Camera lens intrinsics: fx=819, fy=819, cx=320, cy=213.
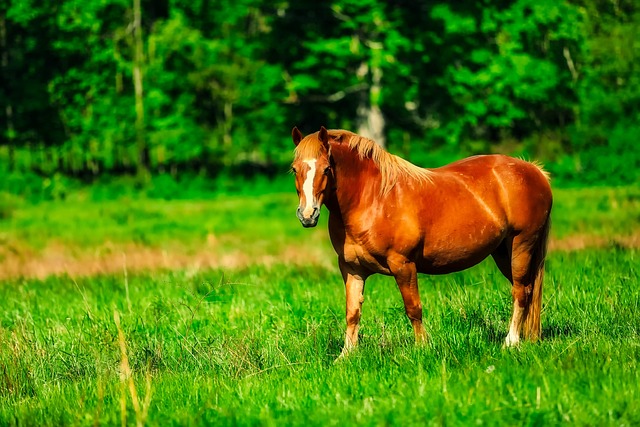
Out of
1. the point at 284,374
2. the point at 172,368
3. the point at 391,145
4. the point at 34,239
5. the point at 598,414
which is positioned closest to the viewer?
the point at 598,414

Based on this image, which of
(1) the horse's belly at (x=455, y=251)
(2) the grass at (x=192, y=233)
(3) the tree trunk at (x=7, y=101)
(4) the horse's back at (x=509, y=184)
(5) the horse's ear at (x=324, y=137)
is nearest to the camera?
(5) the horse's ear at (x=324, y=137)

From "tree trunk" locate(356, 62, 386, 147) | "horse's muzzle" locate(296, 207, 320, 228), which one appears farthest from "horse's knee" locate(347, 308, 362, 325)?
"tree trunk" locate(356, 62, 386, 147)

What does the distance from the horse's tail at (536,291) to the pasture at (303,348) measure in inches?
7.6

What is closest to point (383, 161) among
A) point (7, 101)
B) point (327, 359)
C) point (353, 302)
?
point (353, 302)

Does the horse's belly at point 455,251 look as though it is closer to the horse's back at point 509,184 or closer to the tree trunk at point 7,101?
the horse's back at point 509,184

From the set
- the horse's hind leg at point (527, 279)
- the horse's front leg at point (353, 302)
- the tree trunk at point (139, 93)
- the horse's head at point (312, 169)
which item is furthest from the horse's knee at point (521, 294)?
the tree trunk at point (139, 93)

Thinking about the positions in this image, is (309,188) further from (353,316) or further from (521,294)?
(521,294)

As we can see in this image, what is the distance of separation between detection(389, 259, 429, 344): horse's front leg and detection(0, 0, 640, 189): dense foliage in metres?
20.5

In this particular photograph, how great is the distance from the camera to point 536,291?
753 cm

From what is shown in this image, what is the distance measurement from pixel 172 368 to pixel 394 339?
1924 millimetres

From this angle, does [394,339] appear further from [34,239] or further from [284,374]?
[34,239]

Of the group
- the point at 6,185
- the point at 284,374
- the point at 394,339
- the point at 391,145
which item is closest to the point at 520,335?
the point at 394,339

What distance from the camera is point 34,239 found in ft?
56.5

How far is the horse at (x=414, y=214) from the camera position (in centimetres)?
674
